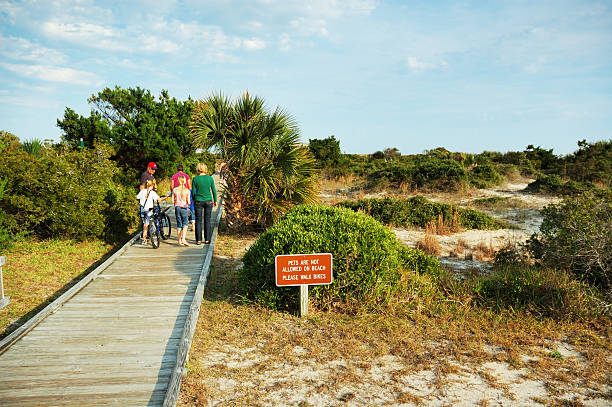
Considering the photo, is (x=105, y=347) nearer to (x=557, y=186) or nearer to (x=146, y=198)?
(x=146, y=198)

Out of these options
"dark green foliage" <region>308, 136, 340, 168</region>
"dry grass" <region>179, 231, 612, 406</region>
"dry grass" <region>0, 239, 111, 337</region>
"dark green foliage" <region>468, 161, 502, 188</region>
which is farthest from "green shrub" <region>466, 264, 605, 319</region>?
"dark green foliage" <region>308, 136, 340, 168</region>

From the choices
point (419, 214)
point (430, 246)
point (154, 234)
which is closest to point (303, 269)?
point (154, 234)

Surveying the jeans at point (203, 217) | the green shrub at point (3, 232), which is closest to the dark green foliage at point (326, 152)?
the jeans at point (203, 217)

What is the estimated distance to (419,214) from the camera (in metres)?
14.5

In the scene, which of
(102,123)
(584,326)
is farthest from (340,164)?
(584,326)

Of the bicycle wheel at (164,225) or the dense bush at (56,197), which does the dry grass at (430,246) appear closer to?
the bicycle wheel at (164,225)

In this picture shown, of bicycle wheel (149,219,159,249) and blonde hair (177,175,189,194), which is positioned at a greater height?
blonde hair (177,175,189,194)

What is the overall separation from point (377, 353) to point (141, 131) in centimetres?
1981

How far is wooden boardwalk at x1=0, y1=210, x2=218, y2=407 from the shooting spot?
392cm

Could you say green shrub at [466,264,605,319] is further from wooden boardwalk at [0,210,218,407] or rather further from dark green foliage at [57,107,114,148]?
dark green foliage at [57,107,114,148]

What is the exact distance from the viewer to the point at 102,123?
2150 cm

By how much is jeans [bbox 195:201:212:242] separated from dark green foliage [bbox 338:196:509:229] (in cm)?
621

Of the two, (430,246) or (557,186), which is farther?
(557,186)

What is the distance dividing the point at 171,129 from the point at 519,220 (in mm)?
18036
